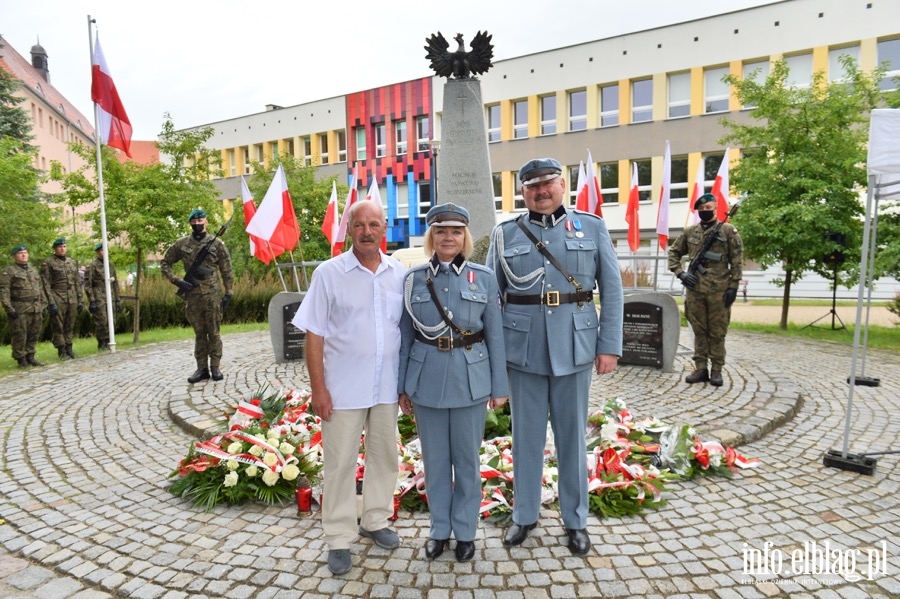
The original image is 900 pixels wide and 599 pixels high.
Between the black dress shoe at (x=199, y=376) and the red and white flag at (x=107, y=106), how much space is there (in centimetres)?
520

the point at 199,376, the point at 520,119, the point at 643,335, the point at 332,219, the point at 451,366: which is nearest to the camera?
the point at 451,366

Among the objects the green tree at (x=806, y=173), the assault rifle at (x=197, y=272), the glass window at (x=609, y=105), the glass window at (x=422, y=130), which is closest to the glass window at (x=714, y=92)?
the glass window at (x=609, y=105)

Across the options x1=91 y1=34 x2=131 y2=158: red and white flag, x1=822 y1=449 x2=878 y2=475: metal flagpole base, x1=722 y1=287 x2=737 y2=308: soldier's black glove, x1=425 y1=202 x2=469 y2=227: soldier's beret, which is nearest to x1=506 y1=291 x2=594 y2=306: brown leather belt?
x1=425 y1=202 x2=469 y2=227: soldier's beret

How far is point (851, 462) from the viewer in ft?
14.1

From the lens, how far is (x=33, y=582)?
Answer: 297 cm

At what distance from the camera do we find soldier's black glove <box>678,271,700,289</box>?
6660 millimetres

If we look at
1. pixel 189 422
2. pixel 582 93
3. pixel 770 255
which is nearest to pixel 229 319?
pixel 189 422

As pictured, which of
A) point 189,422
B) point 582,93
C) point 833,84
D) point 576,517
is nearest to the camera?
point 576,517

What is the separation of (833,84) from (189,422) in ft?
44.2

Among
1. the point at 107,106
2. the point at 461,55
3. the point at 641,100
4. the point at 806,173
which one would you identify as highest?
the point at 641,100

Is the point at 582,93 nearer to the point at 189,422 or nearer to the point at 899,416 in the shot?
the point at 899,416

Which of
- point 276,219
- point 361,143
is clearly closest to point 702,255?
point 276,219

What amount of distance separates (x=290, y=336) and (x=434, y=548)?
→ 19.2ft

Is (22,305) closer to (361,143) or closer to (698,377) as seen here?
(698,377)
